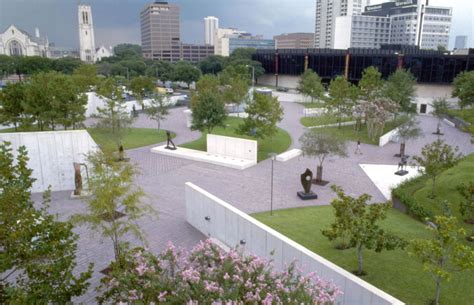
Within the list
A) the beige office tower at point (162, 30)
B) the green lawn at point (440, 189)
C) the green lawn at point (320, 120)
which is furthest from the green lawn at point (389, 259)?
the beige office tower at point (162, 30)

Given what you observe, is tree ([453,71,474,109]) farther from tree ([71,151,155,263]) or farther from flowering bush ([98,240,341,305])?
flowering bush ([98,240,341,305])

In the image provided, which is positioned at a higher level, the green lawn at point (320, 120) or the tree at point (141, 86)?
the tree at point (141, 86)

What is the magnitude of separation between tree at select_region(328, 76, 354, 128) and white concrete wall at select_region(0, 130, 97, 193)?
2419 centimetres

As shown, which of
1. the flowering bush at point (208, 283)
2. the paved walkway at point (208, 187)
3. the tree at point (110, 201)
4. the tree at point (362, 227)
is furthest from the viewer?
the paved walkway at point (208, 187)

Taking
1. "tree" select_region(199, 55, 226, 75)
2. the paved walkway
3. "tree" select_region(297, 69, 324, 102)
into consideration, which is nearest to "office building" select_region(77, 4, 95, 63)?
"tree" select_region(199, 55, 226, 75)

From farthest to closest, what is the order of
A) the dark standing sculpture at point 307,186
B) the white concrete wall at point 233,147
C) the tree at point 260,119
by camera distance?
the tree at point 260,119 → the white concrete wall at point 233,147 → the dark standing sculpture at point 307,186

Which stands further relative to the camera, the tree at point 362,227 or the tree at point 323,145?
the tree at point 323,145

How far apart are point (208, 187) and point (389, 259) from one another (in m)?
10.6

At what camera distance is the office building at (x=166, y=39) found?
18438 cm

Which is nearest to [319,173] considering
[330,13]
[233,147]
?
[233,147]

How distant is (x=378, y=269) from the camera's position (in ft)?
40.2

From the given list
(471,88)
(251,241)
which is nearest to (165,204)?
(251,241)

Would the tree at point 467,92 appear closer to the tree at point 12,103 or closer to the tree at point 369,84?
the tree at point 369,84

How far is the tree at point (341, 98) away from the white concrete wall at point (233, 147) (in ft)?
46.9
